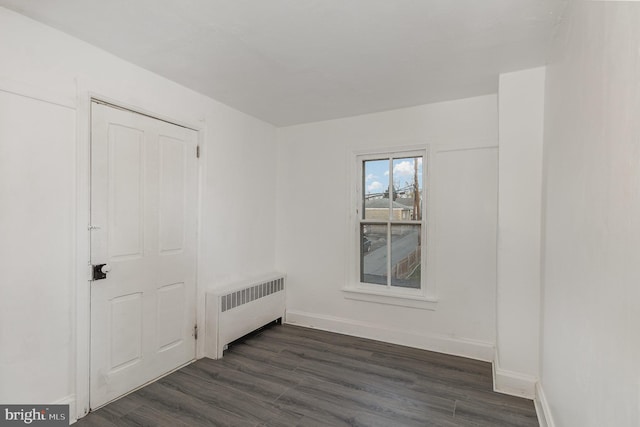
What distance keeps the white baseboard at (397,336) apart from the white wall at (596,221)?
41.7 inches

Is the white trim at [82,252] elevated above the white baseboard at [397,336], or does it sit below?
above

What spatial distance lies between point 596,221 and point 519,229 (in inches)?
52.8

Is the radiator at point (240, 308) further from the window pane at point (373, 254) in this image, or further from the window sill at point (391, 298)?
the window pane at point (373, 254)

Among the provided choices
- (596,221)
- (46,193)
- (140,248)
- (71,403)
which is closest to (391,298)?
(596,221)

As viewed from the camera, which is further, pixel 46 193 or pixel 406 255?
pixel 406 255

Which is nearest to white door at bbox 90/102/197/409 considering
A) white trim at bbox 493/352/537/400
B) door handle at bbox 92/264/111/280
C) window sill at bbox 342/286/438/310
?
door handle at bbox 92/264/111/280

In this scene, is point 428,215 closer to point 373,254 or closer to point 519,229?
point 373,254

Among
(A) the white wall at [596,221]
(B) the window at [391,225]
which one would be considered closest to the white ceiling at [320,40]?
(A) the white wall at [596,221]

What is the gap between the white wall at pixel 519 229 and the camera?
2.34m

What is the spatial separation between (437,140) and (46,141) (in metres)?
3.22

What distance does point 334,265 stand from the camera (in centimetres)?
372

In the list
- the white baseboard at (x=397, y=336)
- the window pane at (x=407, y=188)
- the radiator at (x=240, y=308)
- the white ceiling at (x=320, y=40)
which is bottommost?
the white baseboard at (x=397, y=336)

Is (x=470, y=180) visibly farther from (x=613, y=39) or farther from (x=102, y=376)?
(x=102, y=376)

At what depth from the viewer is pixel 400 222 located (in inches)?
134
